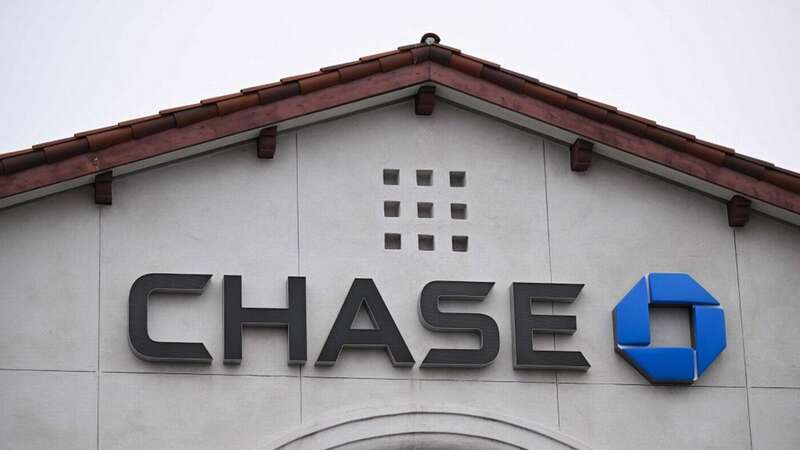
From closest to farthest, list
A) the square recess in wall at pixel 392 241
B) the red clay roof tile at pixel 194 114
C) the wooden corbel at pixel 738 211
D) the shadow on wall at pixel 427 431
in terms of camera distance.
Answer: the shadow on wall at pixel 427 431 < the red clay roof tile at pixel 194 114 < the square recess in wall at pixel 392 241 < the wooden corbel at pixel 738 211

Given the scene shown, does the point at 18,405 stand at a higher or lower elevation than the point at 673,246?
lower

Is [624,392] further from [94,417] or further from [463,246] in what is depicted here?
[94,417]

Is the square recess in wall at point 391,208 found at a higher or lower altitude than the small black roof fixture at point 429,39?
A: lower

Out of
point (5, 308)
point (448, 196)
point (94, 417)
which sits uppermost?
point (448, 196)

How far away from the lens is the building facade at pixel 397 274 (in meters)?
17.5

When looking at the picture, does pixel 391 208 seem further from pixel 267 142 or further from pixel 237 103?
pixel 237 103

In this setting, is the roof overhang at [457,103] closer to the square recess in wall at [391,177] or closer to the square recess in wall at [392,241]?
the square recess in wall at [391,177]

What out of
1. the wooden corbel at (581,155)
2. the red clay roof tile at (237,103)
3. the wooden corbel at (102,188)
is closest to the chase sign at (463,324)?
the wooden corbel at (102,188)

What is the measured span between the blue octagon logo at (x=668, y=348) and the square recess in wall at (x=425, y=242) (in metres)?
2.15

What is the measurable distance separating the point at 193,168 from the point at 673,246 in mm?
5433

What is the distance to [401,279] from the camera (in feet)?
60.5

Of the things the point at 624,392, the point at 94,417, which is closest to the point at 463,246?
the point at 624,392

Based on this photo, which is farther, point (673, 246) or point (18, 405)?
point (673, 246)

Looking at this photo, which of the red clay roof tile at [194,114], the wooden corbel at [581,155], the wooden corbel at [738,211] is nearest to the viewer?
the red clay roof tile at [194,114]
